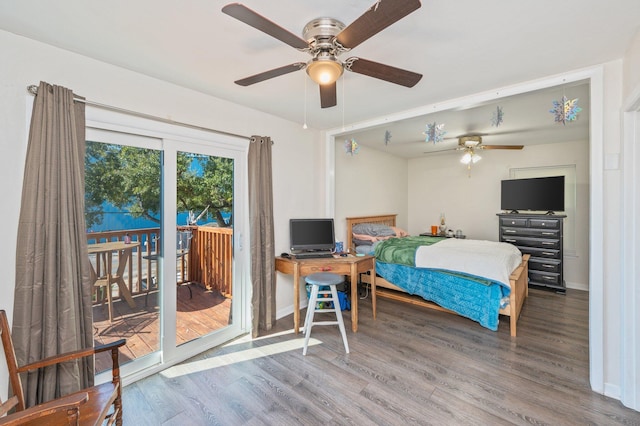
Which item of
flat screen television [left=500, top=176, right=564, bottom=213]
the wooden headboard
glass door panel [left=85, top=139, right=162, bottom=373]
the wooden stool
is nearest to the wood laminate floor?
the wooden stool

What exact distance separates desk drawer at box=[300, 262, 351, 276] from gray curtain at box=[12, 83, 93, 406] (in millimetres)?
1833

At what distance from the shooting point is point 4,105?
167 cm

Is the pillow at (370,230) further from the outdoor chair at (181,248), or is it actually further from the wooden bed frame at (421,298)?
the outdoor chair at (181,248)

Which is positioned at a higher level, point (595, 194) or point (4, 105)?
point (4, 105)

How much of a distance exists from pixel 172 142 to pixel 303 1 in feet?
5.37

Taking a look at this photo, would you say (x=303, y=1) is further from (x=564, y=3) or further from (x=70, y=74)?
(x=70, y=74)

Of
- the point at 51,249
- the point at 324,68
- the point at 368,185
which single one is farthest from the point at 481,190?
the point at 51,249

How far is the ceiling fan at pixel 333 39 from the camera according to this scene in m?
1.14

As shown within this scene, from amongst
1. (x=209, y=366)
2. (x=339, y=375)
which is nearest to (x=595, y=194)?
(x=339, y=375)

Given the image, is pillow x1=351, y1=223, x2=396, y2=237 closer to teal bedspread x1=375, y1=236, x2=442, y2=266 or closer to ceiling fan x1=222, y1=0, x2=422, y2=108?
teal bedspread x1=375, y1=236, x2=442, y2=266

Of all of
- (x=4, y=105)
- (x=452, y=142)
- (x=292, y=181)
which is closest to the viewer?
(x=4, y=105)

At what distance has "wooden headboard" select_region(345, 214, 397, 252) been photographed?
175 inches

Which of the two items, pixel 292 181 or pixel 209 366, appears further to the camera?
pixel 292 181

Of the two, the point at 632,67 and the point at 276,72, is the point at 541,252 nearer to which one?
the point at 632,67
